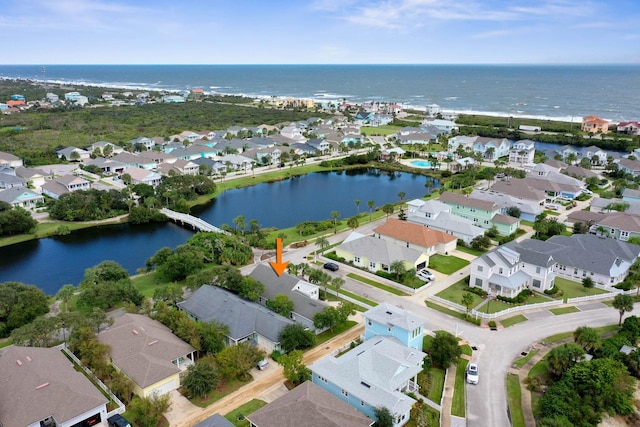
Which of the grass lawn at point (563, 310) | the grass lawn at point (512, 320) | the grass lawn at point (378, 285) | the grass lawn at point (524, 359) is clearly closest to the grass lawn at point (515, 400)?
the grass lawn at point (524, 359)

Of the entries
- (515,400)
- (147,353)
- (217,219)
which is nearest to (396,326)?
(515,400)

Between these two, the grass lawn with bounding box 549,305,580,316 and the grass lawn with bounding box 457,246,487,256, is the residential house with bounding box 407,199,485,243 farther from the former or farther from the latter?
the grass lawn with bounding box 549,305,580,316

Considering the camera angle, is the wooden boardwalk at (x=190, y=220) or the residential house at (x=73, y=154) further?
the residential house at (x=73, y=154)

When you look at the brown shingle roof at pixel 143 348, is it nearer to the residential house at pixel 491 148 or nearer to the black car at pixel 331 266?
the black car at pixel 331 266

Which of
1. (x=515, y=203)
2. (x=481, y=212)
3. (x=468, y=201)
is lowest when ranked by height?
(x=481, y=212)

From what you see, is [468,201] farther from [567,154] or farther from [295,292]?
[567,154]
